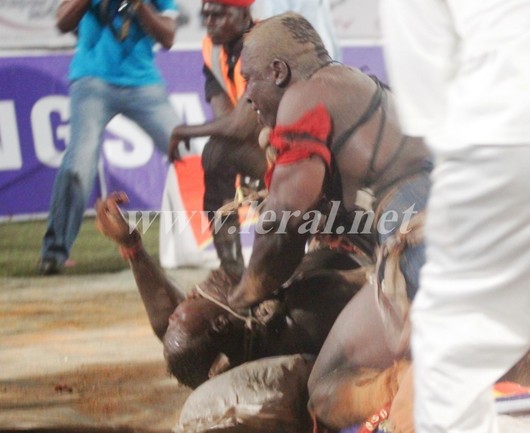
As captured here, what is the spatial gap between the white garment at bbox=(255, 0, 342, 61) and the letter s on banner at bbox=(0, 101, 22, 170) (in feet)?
2.01

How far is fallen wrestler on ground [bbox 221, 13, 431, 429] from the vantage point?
74.2 inches

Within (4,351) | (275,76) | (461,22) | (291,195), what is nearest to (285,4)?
(275,76)

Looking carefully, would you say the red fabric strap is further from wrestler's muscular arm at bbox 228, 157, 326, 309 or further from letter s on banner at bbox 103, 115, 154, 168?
letter s on banner at bbox 103, 115, 154, 168

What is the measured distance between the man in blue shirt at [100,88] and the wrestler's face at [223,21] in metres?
0.08

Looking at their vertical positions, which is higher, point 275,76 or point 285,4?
point 285,4

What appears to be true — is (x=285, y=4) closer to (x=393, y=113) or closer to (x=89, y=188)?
(x=393, y=113)

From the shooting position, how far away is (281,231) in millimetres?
1932

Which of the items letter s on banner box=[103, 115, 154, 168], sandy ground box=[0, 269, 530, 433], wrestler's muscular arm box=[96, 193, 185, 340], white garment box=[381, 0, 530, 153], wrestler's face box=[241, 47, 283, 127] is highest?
white garment box=[381, 0, 530, 153]

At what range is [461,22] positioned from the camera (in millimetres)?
1395

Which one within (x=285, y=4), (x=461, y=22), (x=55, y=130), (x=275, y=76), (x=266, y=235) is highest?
(x=461, y=22)

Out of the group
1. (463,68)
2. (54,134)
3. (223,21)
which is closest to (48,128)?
(54,134)

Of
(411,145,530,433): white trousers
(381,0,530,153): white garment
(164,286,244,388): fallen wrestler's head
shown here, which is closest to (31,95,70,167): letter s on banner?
(164,286,244,388): fallen wrestler's head

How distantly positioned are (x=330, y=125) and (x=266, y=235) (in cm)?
30

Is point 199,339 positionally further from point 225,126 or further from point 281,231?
point 225,126
